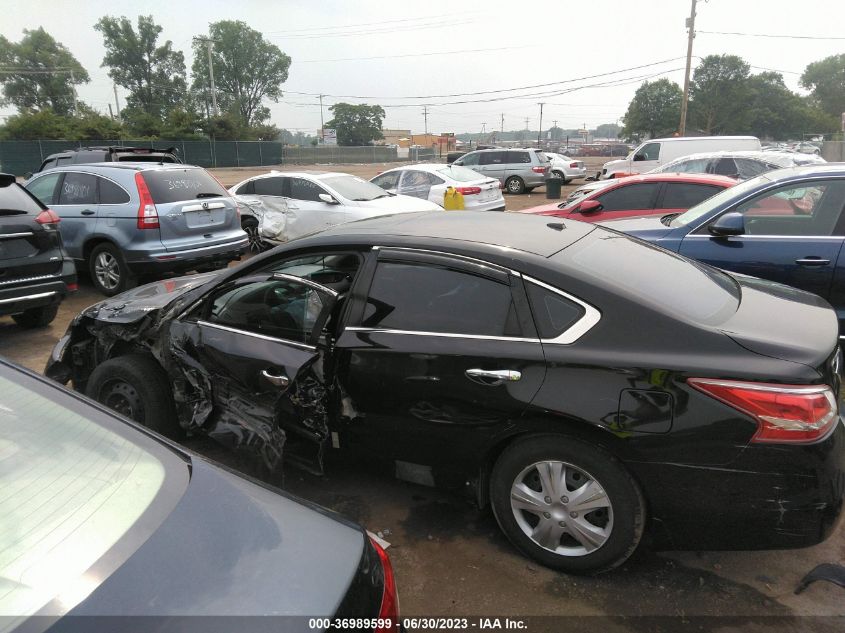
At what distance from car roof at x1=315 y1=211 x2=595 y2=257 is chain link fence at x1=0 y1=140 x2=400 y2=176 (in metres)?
22.7

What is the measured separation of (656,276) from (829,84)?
12958cm

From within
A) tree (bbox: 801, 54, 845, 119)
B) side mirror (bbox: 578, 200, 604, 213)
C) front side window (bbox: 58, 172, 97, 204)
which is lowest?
Result: side mirror (bbox: 578, 200, 604, 213)

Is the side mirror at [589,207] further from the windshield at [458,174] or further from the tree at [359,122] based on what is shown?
the tree at [359,122]

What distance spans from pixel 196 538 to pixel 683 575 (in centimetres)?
223

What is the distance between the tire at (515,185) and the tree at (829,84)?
4199 inches

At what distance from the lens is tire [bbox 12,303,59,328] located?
6508 millimetres

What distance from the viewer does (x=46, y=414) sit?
1.78 meters

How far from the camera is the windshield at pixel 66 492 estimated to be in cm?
123

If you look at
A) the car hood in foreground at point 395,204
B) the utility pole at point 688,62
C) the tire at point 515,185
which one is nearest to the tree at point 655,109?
the utility pole at point 688,62

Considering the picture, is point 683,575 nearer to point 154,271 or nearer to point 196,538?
point 196,538

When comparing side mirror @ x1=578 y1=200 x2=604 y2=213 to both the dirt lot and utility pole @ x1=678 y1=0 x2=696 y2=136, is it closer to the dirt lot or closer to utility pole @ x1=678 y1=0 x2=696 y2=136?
the dirt lot

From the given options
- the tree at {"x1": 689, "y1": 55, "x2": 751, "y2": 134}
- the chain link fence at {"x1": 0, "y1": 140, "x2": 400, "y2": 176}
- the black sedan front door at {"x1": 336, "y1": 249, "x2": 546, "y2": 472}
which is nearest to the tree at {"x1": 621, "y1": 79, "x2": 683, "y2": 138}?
the tree at {"x1": 689, "y1": 55, "x2": 751, "y2": 134}

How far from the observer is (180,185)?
7.68 m

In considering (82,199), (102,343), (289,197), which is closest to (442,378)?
(102,343)
